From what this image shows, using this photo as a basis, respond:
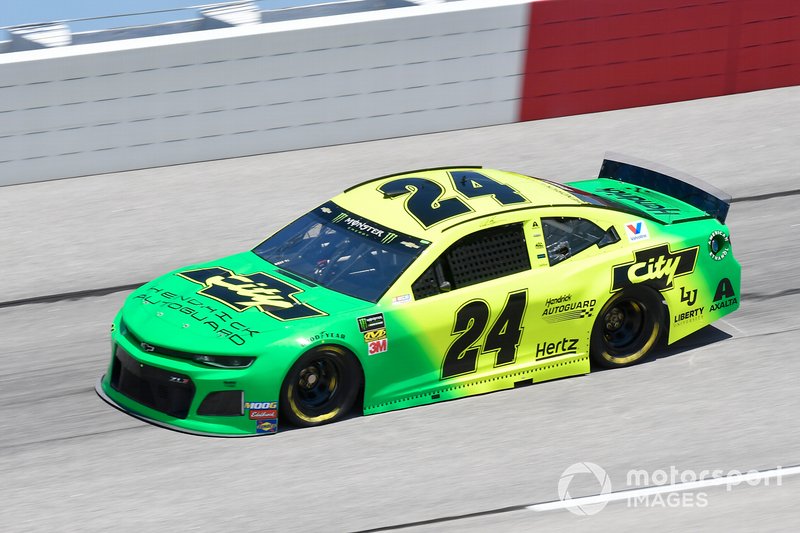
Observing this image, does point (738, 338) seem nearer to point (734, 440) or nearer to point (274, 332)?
point (734, 440)

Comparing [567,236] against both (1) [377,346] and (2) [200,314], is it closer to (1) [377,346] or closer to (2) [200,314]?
(1) [377,346]

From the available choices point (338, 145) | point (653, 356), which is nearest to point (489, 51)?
point (338, 145)

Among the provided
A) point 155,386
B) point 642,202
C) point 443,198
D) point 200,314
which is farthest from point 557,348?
point 155,386

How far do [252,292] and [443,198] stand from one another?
154 cm

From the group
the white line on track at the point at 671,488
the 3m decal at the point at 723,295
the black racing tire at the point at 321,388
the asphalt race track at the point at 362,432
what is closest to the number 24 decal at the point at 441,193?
the black racing tire at the point at 321,388

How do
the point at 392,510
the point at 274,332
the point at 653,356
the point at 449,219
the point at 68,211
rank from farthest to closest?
the point at 68,211 → the point at 653,356 → the point at 449,219 → the point at 274,332 → the point at 392,510

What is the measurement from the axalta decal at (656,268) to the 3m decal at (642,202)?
1.63ft

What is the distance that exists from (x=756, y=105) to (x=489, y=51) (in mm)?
3690

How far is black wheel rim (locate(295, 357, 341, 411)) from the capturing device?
7.60 m

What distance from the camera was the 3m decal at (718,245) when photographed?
905cm

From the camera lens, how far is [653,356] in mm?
9086

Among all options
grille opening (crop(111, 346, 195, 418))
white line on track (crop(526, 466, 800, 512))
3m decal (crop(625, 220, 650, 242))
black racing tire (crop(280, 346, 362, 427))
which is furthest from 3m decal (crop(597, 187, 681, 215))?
grille opening (crop(111, 346, 195, 418))

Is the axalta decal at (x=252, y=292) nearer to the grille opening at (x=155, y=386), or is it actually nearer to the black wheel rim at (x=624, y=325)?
the grille opening at (x=155, y=386)

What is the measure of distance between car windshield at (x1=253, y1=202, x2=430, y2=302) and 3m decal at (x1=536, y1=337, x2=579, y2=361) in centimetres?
116
